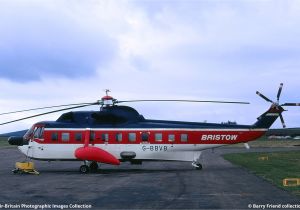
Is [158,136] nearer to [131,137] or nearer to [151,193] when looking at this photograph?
[131,137]

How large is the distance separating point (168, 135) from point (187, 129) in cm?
131

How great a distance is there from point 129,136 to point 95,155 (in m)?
2.62

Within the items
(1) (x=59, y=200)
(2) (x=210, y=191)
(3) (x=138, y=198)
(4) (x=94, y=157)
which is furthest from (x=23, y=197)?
(4) (x=94, y=157)

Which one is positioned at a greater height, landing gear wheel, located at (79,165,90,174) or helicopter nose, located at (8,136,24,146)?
helicopter nose, located at (8,136,24,146)

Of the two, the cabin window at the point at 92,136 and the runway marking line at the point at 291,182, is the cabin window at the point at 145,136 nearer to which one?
the cabin window at the point at 92,136

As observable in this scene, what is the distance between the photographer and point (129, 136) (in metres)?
31.2

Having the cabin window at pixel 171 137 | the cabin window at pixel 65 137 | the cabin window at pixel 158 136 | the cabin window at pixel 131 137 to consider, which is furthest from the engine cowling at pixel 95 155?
the cabin window at pixel 171 137

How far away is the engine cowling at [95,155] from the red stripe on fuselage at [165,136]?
2.49 feet

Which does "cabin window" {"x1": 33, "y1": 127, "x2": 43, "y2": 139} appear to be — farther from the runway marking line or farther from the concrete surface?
the runway marking line

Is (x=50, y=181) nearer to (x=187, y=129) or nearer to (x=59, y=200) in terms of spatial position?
(x=59, y=200)

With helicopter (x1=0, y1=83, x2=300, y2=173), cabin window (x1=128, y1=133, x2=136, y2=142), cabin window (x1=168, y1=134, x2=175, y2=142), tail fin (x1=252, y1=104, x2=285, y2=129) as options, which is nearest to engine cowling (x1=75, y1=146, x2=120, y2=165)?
helicopter (x1=0, y1=83, x2=300, y2=173)

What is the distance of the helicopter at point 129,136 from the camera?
102ft

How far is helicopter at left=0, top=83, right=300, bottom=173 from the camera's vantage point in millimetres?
31062

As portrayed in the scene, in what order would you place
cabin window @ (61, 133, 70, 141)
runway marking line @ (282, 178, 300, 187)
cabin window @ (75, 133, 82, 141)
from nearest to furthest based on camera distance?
runway marking line @ (282, 178, 300, 187)
cabin window @ (75, 133, 82, 141)
cabin window @ (61, 133, 70, 141)
